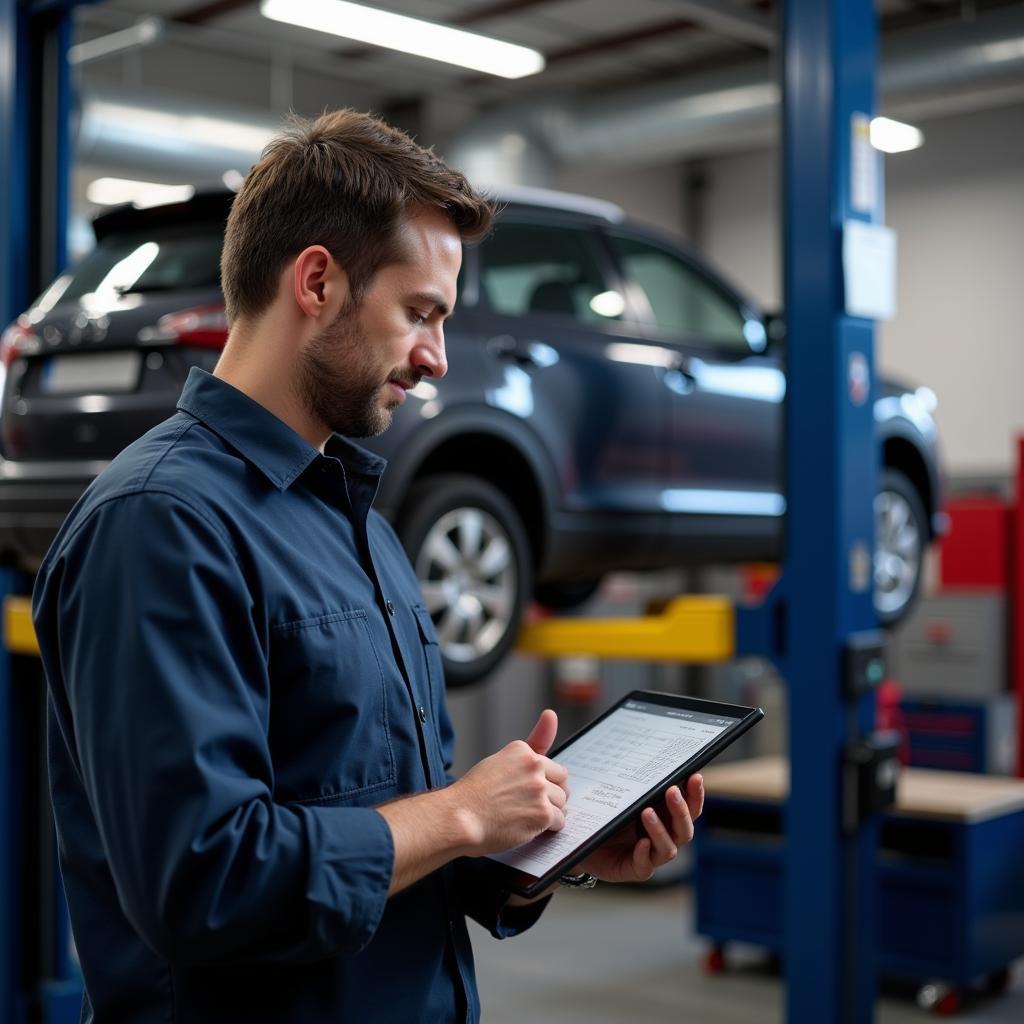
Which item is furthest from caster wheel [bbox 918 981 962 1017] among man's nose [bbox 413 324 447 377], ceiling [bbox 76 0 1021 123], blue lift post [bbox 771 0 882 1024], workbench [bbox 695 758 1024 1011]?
ceiling [bbox 76 0 1021 123]

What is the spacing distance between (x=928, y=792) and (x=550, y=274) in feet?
8.77

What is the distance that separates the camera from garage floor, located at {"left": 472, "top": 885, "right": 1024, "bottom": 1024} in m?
5.29

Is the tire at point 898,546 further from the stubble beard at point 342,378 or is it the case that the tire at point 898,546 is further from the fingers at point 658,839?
the stubble beard at point 342,378

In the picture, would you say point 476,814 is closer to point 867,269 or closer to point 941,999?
point 867,269

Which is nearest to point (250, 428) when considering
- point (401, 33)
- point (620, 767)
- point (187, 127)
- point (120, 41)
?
point (620, 767)

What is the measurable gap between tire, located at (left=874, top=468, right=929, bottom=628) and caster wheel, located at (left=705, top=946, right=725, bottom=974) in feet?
6.02

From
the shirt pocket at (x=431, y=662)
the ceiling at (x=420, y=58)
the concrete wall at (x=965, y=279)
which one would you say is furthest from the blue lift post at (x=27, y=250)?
the concrete wall at (x=965, y=279)

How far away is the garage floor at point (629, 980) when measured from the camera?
529cm

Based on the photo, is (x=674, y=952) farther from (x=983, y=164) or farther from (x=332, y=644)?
(x=983, y=164)

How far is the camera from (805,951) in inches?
139

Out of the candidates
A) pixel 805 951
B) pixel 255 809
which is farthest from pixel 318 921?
pixel 805 951

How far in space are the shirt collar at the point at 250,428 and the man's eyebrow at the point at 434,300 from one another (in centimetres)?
21

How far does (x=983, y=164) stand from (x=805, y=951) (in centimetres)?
887

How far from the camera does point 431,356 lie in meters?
1.61
